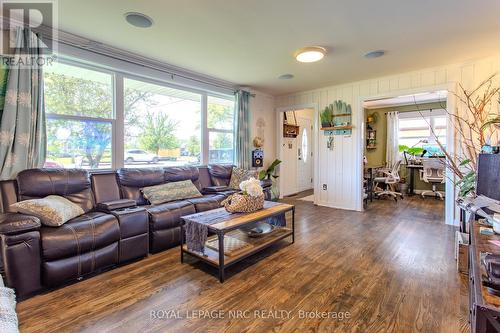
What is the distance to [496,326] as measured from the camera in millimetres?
759

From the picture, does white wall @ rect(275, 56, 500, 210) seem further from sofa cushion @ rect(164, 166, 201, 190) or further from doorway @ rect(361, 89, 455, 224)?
sofa cushion @ rect(164, 166, 201, 190)

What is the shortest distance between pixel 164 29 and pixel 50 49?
4.32 ft

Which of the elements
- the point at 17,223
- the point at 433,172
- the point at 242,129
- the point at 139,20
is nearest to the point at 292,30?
the point at 139,20

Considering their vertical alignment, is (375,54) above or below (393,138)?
above

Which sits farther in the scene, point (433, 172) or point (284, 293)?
point (433, 172)

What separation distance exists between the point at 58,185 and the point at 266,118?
424 centimetres

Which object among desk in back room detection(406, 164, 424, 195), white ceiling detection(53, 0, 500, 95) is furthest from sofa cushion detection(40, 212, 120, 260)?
desk in back room detection(406, 164, 424, 195)

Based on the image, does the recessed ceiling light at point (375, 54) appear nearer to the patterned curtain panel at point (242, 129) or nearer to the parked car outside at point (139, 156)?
the patterned curtain panel at point (242, 129)

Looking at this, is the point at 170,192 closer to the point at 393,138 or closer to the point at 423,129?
the point at 393,138

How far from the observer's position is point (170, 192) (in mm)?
3289

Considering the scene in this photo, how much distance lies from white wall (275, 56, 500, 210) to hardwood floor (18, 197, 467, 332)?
1.97 meters

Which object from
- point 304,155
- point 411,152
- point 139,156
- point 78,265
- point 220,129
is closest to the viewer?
point 78,265

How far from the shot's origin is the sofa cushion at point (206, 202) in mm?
3160

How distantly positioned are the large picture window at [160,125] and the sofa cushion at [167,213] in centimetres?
110
